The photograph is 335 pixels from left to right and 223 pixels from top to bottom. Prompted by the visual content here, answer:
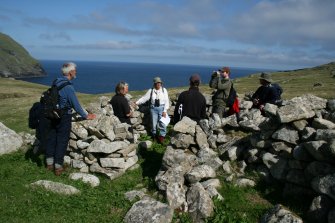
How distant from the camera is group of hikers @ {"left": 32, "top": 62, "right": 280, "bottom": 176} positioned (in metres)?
14.0

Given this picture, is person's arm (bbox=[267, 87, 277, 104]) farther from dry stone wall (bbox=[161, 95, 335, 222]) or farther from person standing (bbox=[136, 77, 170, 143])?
person standing (bbox=[136, 77, 170, 143])

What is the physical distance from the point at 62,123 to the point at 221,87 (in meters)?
7.97

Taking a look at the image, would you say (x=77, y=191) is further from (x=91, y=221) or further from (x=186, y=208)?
(x=186, y=208)

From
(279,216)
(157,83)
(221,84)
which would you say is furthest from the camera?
(221,84)

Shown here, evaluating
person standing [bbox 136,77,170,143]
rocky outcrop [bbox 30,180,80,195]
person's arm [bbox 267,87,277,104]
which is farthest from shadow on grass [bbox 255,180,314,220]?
person standing [bbox 136,77,170,143]

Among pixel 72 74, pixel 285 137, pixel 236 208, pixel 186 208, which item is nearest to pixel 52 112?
pixel 72 74

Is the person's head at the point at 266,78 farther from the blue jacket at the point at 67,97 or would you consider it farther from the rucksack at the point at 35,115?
the rucksack at the point at 35,115

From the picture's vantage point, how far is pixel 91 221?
34.3 feet

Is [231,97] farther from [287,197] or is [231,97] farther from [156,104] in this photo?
[287,197]

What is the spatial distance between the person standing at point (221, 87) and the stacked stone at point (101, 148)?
500cm

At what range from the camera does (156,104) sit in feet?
59.3

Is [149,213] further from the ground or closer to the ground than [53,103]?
closer to the ground

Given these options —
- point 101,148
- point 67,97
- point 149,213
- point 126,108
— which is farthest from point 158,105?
point 149,213

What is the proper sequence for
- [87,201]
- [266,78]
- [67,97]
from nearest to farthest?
1. [87,201]
2. [67,97]
3. [266,78]
